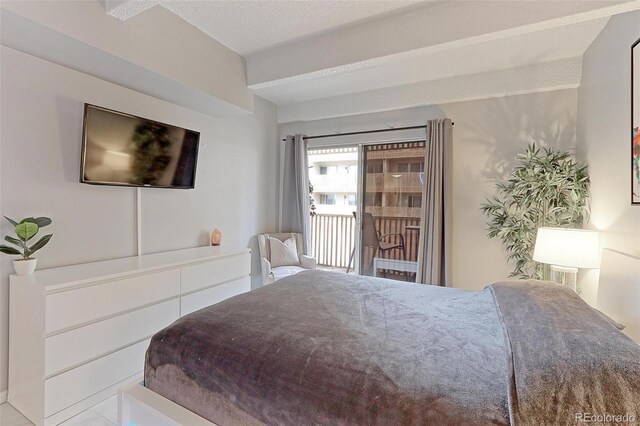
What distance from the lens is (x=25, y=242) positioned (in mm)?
1913

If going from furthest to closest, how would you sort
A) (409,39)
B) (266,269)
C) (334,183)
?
(334,183)
(266,269)
(409,39)

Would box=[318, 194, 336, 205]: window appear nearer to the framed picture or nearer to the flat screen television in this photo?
the flat screen television

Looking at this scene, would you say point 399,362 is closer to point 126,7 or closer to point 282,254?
point 126,7

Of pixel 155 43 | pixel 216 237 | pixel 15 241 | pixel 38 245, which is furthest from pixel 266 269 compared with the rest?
pixel 155 43

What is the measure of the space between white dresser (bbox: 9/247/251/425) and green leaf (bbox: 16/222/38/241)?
263 millimetres

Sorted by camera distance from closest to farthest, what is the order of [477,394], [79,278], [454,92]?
[477,394]
[79,278]
[454,92]

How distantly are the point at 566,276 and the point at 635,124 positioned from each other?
1319 mm

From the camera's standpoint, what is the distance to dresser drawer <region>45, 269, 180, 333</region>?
176 cm

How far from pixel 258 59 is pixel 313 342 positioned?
109 inches

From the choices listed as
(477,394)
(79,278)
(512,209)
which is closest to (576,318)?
(477,394)

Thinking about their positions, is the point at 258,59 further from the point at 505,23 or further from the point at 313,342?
the point at 313,342

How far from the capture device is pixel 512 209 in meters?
3.13

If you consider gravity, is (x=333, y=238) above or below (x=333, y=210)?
below

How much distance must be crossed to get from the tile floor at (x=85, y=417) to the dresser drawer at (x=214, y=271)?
2.98 ft
